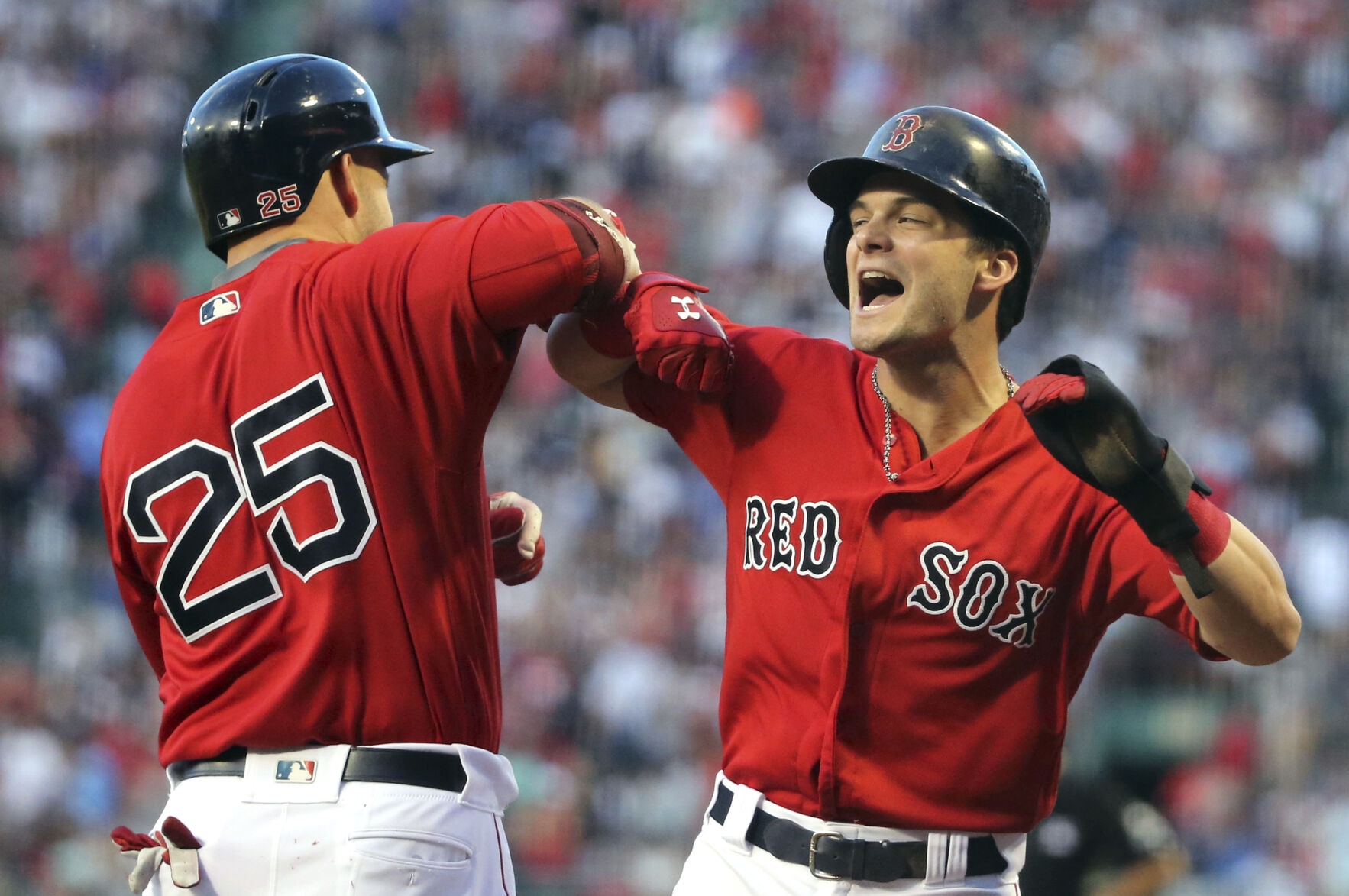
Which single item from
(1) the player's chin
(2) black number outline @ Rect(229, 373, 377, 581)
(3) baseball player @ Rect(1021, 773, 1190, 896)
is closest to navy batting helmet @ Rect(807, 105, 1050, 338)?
(1) the player's chin

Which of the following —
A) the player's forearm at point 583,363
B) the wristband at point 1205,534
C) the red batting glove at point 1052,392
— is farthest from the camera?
the player's forearm at point 583,363

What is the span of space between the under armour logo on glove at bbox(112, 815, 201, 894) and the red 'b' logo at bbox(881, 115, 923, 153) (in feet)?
6.06

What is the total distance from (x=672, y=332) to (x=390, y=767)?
0.94 meters

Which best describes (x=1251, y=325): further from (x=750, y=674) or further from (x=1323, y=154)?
(x=750, y=674)

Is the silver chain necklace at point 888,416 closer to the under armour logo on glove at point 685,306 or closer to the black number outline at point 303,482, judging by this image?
the under armour logo on glove at point 685,306

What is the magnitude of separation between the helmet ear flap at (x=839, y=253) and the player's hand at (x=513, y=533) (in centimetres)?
84

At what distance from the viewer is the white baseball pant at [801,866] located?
2689mm

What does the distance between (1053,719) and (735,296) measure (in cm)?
588

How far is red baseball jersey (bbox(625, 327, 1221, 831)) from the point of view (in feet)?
8.89

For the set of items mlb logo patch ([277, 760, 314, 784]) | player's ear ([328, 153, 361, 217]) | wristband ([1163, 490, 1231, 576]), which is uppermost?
player's ear ([328, 153, 361, 217])

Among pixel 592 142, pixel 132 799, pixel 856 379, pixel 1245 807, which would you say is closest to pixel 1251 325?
pixel 1245 807

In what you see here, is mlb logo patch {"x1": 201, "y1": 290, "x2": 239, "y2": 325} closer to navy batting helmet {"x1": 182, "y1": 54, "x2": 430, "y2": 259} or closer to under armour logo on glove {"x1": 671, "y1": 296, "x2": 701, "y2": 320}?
navy batting helmet {"x1": 182, "y1": 54, "x2": 430, "y2": 259}

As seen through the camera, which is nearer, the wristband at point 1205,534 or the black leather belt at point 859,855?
the wristband at point 1205,534

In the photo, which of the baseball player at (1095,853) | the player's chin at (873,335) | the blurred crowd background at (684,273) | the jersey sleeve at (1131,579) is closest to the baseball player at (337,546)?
the player's chin at (873,335)
